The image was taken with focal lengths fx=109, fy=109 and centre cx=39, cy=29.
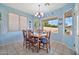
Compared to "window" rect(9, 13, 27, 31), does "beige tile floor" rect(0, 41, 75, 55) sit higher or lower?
lower

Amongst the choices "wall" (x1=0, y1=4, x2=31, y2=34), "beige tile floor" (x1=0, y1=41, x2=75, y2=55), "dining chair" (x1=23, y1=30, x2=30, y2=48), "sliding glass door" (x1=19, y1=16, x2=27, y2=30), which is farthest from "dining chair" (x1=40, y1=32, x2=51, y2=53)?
"wall" (x1=0, y1=4, x2=31, y2=34)

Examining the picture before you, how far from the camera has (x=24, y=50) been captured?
2.03 m

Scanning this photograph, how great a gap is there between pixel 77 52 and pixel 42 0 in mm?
1144

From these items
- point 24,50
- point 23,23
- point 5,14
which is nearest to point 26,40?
point 24,50

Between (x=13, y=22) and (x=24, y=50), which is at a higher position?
(x=13, y=22)

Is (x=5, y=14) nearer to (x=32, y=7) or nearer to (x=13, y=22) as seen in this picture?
(x=13, y=22)

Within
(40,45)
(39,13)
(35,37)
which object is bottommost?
(40,45)

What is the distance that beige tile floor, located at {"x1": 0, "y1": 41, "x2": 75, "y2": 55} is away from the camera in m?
2.00

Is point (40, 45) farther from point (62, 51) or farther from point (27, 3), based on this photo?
point (27, 3)

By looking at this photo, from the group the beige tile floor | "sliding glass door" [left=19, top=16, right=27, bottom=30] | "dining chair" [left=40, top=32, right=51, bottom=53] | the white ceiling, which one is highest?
the white ceiling

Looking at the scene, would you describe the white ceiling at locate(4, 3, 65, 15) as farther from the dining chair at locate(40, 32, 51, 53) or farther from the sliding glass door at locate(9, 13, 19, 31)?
the dining chair at locate(40, 32, 51, 53)

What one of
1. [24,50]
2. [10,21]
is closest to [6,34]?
[10,21]

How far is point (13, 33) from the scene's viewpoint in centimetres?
202

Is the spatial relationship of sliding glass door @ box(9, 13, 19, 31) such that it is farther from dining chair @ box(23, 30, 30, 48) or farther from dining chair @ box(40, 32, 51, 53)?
dining chair @ box(40, 32, 51, 53)
